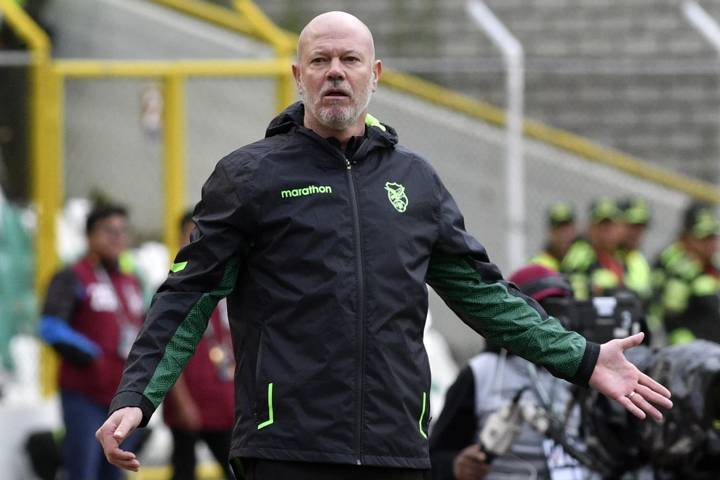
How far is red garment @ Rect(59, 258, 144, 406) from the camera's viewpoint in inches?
363

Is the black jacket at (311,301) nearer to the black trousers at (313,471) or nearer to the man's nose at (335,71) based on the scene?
the black trousers at (313,471)

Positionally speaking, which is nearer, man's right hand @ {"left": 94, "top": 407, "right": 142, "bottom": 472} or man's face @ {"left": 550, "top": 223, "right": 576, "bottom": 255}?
man's right hand @ {"left": 94, "top": 407, "right": 142, "bottom": 472}

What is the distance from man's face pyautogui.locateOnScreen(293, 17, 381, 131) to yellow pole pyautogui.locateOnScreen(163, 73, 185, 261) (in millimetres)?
6663

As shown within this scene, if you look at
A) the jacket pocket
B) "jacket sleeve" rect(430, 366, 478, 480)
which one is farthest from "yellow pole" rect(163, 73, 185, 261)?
the jacket pocket

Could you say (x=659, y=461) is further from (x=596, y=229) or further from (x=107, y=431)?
(x=596, y=229)

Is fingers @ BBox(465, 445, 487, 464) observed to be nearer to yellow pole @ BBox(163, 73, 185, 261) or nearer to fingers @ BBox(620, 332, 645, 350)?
fingers @ BBox(620, 332, 645, 350)

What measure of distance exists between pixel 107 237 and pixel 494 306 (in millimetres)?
5166

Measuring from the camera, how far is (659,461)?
5.54m

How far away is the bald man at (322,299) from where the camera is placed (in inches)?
161

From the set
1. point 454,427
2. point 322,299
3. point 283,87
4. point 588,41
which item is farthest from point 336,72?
point 588,41

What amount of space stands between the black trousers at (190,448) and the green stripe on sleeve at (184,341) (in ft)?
16.3

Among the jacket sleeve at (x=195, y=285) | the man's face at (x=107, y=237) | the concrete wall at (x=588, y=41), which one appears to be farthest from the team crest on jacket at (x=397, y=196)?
the concrete wall at (x=588, y=41)

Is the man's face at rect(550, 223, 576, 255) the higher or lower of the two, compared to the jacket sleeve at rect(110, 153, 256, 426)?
lower

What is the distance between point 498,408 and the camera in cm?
555
